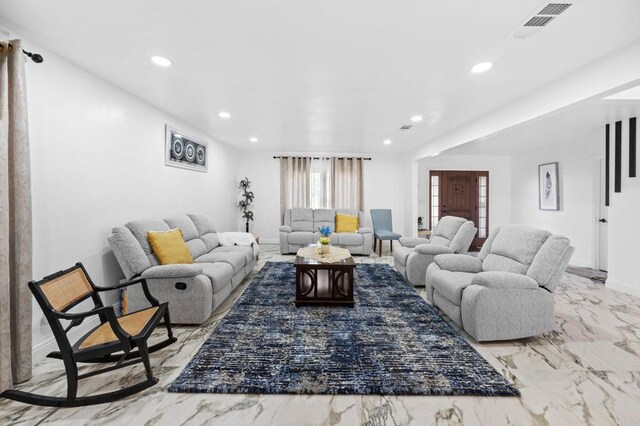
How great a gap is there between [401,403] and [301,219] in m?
5.26

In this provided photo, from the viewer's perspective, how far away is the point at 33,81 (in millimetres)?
2215

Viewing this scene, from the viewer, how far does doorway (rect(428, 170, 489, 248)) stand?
725 cm

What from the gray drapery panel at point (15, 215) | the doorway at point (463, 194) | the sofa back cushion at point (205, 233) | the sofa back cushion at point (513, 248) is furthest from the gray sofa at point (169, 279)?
the doorway at point (463, 194)

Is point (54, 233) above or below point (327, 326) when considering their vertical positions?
above

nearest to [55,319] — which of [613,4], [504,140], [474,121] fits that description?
[613,4]

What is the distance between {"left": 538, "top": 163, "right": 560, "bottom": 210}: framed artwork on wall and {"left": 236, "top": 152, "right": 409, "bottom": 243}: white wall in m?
2.84

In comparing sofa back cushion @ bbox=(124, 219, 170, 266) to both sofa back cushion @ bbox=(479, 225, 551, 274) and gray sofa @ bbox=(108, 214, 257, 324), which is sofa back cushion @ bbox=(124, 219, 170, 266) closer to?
gray sofa @ bbox=(108, 214, 257, 324)

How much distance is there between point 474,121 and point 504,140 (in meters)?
1.22

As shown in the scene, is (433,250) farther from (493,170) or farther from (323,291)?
(493,170)

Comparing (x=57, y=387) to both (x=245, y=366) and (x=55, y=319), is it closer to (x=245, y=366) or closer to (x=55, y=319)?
(x=55, y=319)

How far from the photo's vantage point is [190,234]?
4.02m

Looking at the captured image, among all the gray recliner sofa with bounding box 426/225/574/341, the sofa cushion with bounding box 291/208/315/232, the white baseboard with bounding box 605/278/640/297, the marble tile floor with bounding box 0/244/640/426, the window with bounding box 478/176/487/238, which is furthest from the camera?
the window with bounding box 478/176/487/238

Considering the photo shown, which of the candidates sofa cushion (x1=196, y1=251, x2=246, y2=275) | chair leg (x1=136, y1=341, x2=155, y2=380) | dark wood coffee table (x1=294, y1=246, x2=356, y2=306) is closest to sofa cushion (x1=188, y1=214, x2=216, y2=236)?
sofa cushion (x1=196, y1=251, x2=246, y2=275)

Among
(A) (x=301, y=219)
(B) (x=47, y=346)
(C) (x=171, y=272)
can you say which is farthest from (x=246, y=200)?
(B) (x=47, y=346)
